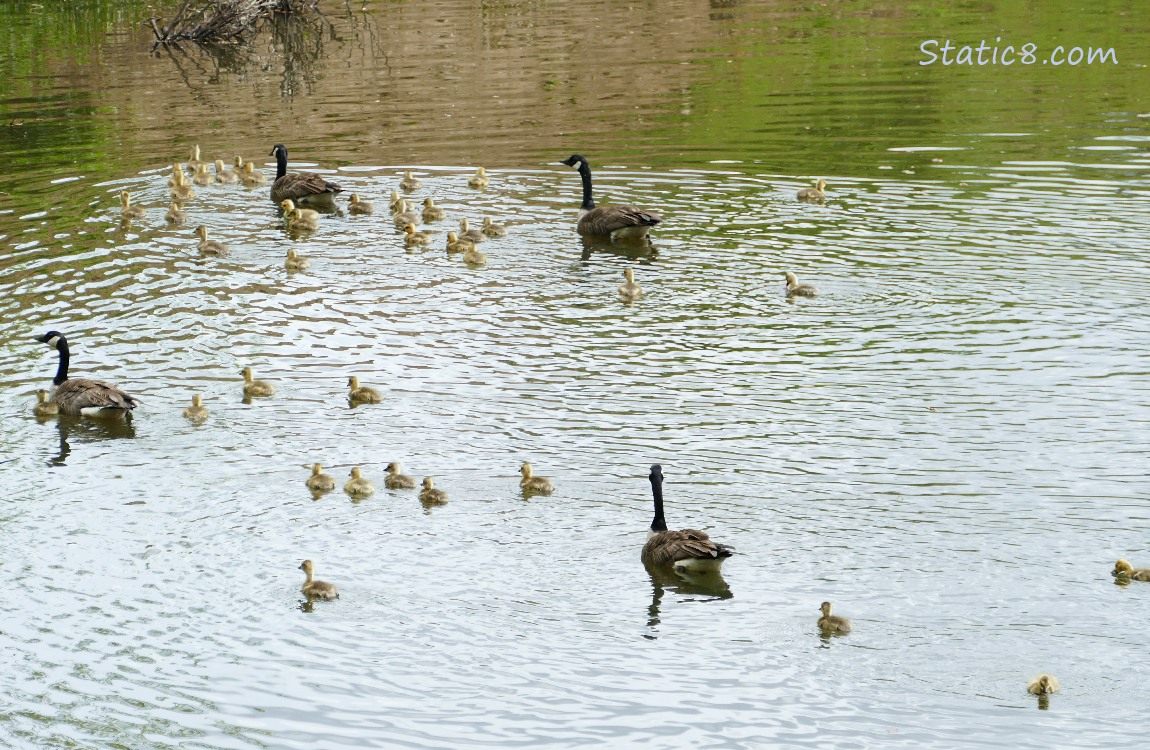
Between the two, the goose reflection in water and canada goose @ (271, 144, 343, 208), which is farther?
canada goose @ (271, 144, 343, 208)

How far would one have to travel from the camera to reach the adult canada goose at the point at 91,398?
67.0ft

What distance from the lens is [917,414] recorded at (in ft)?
64.6

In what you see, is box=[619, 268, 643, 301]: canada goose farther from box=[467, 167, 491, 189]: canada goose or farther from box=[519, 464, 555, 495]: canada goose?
box=[519, 464, 555, 495]: canada goose

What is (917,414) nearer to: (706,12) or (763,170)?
(763,170)

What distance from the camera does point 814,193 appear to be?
29984 millimetres

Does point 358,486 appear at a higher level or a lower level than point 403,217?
lower

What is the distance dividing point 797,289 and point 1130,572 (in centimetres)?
996

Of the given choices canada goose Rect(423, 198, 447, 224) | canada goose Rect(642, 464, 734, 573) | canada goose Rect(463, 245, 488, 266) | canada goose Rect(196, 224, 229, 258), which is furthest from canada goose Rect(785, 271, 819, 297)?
canada goose Rect(196, 224, 229, 258)

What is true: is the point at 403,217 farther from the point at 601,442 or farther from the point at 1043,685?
the point at 1043,685

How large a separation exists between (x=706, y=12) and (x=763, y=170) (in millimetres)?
25843

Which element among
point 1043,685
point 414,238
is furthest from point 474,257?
point 1043,685

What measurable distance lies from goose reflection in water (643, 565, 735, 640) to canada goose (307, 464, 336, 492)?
4173 millimetres

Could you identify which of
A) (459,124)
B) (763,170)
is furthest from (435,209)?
(459,124)

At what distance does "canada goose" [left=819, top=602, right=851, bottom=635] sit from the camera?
14.3 metres
